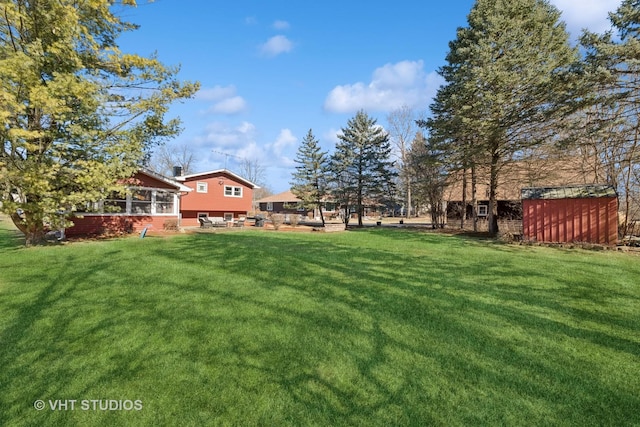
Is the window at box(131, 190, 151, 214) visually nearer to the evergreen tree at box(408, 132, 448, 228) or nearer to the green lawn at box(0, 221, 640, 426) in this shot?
the green lawn at box(0, 221, 640, 426)

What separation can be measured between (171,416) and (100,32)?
14.8 metres

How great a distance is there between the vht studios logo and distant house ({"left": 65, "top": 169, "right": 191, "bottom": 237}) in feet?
45.1

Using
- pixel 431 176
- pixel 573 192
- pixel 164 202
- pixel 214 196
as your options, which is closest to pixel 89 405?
pixel 573 192

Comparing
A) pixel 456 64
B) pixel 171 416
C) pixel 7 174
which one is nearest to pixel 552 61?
pixel 456 64

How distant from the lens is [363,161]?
26938mm

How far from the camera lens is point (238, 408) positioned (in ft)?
9.52

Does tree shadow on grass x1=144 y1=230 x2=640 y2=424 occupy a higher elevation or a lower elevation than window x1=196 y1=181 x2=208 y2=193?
lower

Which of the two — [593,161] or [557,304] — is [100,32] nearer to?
[557,304]

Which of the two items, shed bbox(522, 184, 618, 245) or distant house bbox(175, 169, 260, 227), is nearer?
shed bbox(522, 184, 618, 245)

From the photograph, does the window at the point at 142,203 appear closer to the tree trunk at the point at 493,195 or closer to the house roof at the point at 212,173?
the house roof at the point at 212,173

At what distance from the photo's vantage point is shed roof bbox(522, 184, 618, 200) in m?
12.3

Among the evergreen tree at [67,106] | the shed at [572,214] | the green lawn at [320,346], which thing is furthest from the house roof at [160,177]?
the shed at [572,214]

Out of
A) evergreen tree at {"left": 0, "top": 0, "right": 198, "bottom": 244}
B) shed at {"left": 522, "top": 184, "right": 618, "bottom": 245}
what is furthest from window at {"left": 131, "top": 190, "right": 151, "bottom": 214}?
shed at {"left": 522, "top": 184, "right": 618, "bottom": 245}

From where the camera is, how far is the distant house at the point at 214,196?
2509 centimetres
